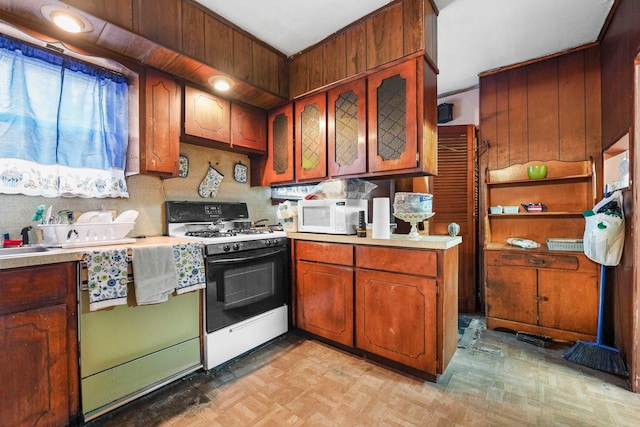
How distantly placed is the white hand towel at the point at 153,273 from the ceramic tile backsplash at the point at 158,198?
2.44ft

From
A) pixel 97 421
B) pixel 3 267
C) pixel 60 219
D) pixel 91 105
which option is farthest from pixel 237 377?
pixel 91 105

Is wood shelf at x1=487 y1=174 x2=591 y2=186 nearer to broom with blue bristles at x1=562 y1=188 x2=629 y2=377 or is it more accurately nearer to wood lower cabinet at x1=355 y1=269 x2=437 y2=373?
broom with blue bristles at x1=562 y1=188 x2=629 y2=377

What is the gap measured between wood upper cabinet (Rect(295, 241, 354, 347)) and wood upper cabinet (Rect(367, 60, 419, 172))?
779 mm

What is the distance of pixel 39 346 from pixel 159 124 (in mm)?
1534

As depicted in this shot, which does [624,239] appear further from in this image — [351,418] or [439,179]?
[351,418]

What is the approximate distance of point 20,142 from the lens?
67.7 inches

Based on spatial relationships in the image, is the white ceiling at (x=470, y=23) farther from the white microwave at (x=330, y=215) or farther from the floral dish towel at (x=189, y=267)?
the floral dish towel at (x=189, y=267)

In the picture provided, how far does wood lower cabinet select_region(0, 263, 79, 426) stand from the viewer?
1.27 metres

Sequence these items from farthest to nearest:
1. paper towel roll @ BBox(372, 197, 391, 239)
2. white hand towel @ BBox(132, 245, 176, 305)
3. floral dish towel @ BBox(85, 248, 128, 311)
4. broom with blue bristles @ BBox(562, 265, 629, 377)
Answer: paper towel roll @ BBox(372, 197, 391, 239), broom with blue bristles @ BBox(562, 265, 629, 377), white hand towel @ BBox(132, 245, 176, 305), floral dish towel @ BBox(85, 248, 128, 311)

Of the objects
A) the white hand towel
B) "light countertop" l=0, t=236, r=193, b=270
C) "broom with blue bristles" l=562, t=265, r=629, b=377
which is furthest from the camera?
"broom with blue bristles" l=562, t=265, r=629, b=377

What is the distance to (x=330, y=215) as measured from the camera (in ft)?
7.73

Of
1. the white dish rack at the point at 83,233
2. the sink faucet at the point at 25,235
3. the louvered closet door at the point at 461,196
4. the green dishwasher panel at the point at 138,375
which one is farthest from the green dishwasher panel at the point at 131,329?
the louvered closet door at the point at 461,196

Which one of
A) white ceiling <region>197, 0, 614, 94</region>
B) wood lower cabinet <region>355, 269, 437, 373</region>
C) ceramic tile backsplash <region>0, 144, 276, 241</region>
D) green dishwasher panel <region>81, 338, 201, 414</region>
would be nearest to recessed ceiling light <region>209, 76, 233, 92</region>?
white ceiling <region>197, 0, 614, 94</region>

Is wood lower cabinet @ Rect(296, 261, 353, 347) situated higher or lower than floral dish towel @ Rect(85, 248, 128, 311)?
lower
